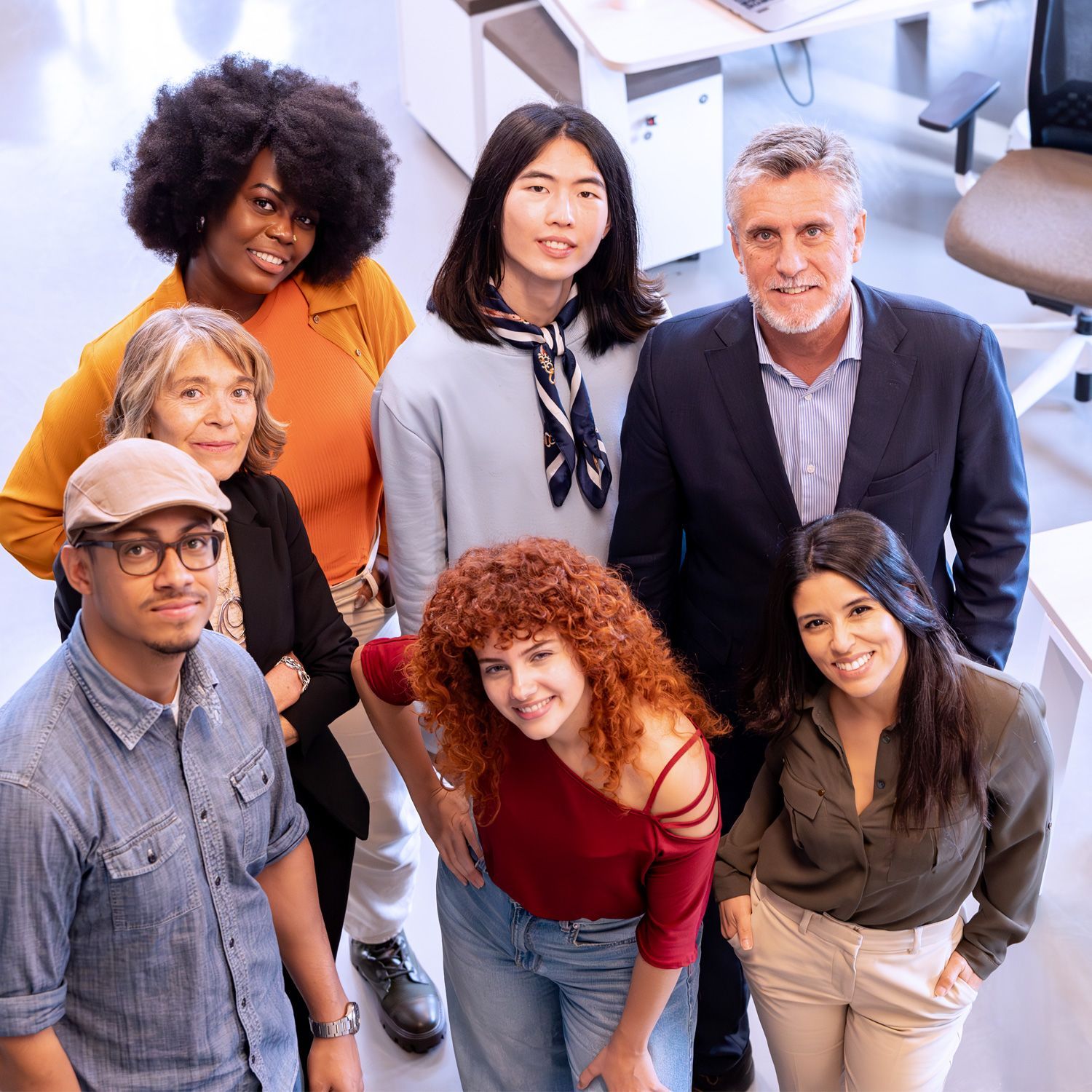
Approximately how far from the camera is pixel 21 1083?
166 centimetres

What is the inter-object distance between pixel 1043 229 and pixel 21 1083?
11.4ft

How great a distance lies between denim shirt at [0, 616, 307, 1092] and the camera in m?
1.58

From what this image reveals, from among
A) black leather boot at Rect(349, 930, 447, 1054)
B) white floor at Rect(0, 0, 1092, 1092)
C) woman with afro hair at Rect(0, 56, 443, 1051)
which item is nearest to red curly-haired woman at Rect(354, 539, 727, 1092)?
woman with afro hair at Rect(0, 56, 443, 1051)

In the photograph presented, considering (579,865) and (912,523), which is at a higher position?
(912,523)

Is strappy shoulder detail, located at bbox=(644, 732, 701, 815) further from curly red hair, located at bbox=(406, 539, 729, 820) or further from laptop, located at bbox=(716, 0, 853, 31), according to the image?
laptop, located at bbox=(716, 0, 853, 31)

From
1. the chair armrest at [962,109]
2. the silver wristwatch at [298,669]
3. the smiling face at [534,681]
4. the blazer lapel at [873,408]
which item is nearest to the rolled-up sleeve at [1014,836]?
the blazer lapel at [873,408]

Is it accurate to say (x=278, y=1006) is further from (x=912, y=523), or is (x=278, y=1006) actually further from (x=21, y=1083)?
(x=912, y=523)

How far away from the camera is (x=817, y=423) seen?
2223 mm

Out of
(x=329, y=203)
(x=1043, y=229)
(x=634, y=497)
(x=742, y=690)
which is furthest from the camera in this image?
(x=1043, y=229)

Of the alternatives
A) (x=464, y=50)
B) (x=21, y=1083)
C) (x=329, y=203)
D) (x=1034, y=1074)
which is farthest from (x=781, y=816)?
(x=464, y=50)

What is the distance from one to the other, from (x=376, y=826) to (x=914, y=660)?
1.24 metres

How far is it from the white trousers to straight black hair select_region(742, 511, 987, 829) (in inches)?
35.9

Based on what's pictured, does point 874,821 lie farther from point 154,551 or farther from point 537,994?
point 154,551

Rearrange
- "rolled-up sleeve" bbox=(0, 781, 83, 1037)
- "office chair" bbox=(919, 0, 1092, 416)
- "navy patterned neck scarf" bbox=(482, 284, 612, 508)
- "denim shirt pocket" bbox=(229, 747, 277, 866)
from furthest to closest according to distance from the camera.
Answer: "office chair" bbox=(919, 0, 1092, 416) < "navy patterned neck scarf" bbox=(482, 284, 612, 508) < "denim shirt pocket" bbox=(229, 747, 277, 866) < "rolled-up sleeve" bbox=(0, 781, 83, 1037)
